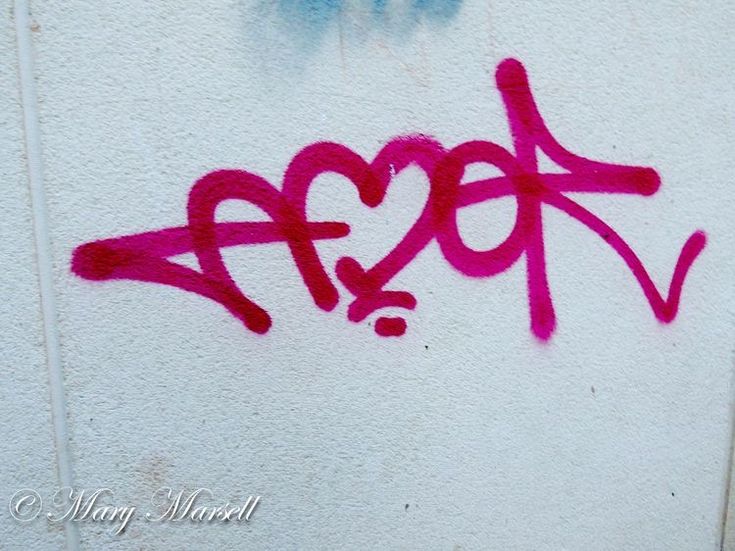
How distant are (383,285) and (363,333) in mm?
165

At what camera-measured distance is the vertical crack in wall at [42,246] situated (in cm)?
167

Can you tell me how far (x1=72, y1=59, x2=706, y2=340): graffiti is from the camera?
182 centimetres

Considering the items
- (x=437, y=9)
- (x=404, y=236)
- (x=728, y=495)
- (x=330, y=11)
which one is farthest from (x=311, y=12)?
(x=728, y=495)

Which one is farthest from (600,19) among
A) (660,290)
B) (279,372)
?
(279,372)

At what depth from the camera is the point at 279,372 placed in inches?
76.8

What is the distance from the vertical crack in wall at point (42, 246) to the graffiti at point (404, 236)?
10cm

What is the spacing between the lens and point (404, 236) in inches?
77.4

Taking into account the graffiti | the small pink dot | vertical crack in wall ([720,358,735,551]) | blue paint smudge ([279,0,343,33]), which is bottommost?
vertical crack in wall ([720,358,735,551])

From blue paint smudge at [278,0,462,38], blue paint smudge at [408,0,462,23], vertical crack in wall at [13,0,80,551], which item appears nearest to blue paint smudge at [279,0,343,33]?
blue paint smudge at [278,0,462,38]

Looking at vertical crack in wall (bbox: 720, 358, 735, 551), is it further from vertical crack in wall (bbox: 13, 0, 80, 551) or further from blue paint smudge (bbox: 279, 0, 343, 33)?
vertical crack in wall (bbox: 13, 0, 80, 551)

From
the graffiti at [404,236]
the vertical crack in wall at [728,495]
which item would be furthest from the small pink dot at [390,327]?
the vertical crack in wall at [728,495]

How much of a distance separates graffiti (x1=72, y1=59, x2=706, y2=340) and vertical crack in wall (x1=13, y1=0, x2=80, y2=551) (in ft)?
0.33

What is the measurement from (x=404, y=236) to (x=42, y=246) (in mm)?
1043

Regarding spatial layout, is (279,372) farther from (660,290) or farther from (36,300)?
(660,290)
